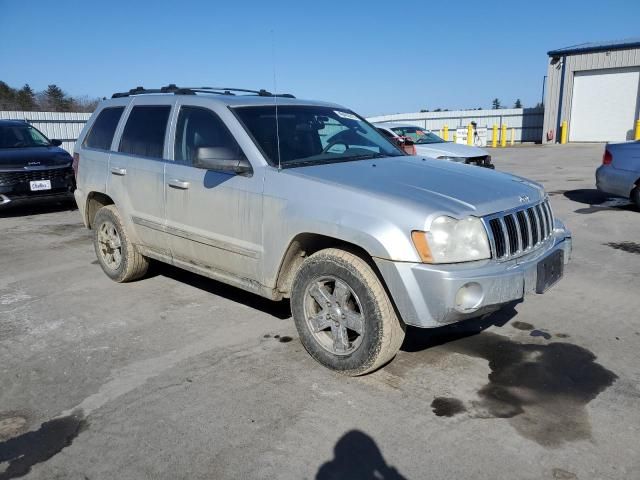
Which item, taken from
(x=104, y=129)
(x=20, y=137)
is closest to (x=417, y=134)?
(x=20, y=137)

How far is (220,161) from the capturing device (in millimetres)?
3912

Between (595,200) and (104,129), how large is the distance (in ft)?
29.3

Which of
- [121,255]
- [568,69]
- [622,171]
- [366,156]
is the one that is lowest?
[121,255]

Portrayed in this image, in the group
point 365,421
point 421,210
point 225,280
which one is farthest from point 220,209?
point 365,421

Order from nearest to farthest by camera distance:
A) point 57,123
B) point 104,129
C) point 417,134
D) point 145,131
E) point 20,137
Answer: point 145,131, point 104,129, point 20,137, point 417,134, point 57,123

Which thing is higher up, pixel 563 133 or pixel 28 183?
pixel 563 133

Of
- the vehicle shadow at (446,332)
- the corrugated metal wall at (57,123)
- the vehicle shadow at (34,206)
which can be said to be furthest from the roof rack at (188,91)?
the corrugated metal wall at (57,123)

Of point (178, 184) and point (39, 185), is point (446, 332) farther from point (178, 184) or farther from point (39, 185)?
point (39, 185)

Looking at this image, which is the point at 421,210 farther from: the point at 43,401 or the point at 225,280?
the point at 43,401

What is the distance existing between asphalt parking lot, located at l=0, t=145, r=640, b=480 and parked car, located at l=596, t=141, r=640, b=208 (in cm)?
436

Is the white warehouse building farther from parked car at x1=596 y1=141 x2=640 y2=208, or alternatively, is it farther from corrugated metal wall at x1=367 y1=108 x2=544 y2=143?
parked car at x1=596 y1=141 x2=640 y2=208

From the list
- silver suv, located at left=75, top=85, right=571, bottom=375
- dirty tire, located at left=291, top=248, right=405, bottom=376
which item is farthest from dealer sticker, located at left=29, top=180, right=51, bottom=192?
dirty tire, located at left=291, top=248, right=405, bottom=376

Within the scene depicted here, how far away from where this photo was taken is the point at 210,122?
439cm

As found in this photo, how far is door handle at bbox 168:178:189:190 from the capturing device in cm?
445
